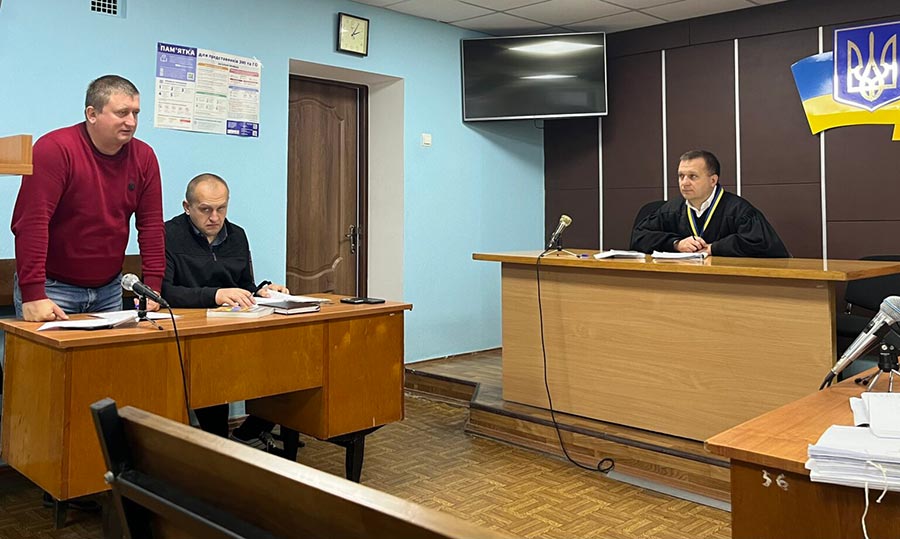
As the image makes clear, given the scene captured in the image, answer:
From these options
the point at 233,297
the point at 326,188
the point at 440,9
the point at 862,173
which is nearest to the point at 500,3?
the point at 440,9

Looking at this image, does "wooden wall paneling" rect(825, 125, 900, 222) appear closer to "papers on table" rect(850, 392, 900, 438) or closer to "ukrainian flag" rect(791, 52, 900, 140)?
"ukrainian flag" rect(791, 52, 900, 140)

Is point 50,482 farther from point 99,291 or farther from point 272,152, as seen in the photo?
point 272,152

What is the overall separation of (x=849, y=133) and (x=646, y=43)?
5.27 ft

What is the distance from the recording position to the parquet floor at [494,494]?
283cm

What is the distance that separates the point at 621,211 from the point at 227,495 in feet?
17.5

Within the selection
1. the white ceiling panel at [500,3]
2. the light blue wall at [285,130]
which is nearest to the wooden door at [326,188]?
the light blue wall at [285,130]

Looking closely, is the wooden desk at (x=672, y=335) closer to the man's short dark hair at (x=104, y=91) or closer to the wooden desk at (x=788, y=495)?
the wooden desk at (x=788, y=495)

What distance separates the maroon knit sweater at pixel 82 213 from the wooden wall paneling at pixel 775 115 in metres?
3.92

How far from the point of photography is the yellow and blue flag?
4.59 meters

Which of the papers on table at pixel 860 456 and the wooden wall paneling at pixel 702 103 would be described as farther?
the wooden wall paneling at pixel 702 103

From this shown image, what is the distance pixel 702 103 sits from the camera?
5.41m

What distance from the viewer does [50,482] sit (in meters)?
2.29

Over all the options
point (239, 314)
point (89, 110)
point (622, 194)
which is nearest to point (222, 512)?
point (239, 314)

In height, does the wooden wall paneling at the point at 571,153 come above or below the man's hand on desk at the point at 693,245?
above
